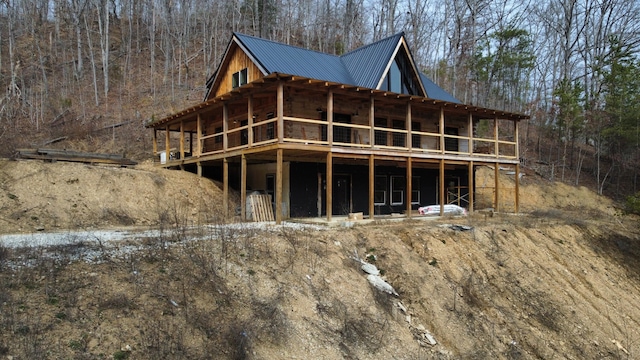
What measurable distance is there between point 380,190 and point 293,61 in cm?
739

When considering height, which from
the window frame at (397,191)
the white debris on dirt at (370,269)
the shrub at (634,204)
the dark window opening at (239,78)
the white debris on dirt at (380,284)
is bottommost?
the white debris on dirt at (380,284)

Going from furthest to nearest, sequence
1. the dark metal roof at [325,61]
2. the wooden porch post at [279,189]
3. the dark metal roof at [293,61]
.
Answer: the dark metal roof at [325,61]
the dark metal roof at [293,61]
the wooden porch post at [279,189]

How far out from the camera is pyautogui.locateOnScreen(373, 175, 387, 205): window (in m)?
20.6

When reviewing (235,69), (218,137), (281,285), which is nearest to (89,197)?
(218,137)

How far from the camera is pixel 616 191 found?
3500 centimetres

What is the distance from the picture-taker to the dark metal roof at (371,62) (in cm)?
2011

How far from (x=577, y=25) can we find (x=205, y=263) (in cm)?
4643

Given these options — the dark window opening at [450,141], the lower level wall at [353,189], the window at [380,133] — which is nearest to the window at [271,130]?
the lower level wall at [353,189]

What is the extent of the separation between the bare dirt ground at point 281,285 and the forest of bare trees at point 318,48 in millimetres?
15492

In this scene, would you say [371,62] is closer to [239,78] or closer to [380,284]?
[239,78]

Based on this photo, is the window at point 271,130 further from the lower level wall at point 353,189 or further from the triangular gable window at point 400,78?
the triangular gable window at point 400,78

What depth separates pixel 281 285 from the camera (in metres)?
9.04

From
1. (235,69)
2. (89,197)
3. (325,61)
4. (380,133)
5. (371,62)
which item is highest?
(325,61)

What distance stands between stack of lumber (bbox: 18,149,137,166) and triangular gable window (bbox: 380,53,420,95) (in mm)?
12904
